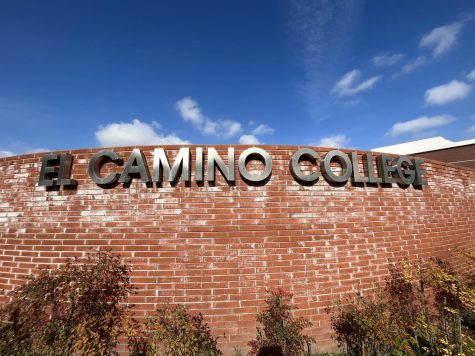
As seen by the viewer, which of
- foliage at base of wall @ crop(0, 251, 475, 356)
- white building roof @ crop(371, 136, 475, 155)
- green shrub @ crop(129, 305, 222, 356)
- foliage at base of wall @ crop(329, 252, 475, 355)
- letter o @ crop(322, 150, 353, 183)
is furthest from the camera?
white building roof @ crop(371, 136, 475, 155)

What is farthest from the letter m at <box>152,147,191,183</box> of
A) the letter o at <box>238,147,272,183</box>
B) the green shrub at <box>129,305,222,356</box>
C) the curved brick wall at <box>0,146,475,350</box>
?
the green shrub at <box>129,305,222,356</box>

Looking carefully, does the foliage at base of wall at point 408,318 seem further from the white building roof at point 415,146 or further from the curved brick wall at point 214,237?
the white building roof at point 415,146

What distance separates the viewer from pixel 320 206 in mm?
4691

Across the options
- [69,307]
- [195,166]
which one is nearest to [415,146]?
[195,166]

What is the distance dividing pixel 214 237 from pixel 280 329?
5.63 ft

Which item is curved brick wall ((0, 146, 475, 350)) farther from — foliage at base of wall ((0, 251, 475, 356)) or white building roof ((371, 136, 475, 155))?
white building roof ((371, 136, 475, 155))

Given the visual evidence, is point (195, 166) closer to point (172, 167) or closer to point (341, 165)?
point (172, 167)

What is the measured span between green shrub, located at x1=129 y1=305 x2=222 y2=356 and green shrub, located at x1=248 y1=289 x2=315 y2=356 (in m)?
0.70

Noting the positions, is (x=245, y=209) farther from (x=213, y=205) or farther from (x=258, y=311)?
(x=258, y=311)

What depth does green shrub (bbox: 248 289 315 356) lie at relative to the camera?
3.65 meters

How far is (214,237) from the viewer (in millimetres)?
4262


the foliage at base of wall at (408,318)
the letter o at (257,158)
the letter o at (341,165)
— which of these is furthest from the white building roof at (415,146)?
the letter o at (257,158)

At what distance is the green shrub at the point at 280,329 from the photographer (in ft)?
12.0

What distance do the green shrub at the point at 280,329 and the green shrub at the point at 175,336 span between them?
704 millimetres
